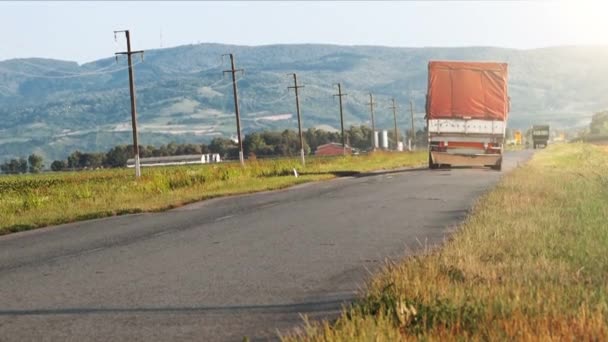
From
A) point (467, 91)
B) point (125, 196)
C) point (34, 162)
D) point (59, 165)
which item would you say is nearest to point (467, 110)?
point (467, 91)

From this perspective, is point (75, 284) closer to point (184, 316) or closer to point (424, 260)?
point (184, 316)

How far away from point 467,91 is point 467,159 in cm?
276

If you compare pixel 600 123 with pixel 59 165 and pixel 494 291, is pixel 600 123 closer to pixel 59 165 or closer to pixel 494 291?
pixel 59 165

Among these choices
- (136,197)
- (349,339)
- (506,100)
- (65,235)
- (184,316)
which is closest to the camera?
(349,339)

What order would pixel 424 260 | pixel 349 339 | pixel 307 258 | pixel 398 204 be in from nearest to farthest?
pixel 349 339, pixel 424 260, pixel 307 258, pixel 398 204

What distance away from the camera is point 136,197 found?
95.7ft

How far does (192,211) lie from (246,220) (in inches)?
150

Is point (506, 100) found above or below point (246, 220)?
above

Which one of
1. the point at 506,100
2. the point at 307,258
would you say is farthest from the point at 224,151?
the point at 307,258

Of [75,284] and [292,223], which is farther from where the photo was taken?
[292,223]

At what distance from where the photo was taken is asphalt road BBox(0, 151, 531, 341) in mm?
7859

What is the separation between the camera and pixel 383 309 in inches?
285

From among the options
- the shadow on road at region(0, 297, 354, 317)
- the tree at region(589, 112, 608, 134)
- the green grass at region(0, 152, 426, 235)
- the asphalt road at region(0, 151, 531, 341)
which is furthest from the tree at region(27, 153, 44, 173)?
the shadow on road at region(0, 297, 354, 317)

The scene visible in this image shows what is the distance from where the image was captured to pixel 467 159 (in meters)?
39.4
